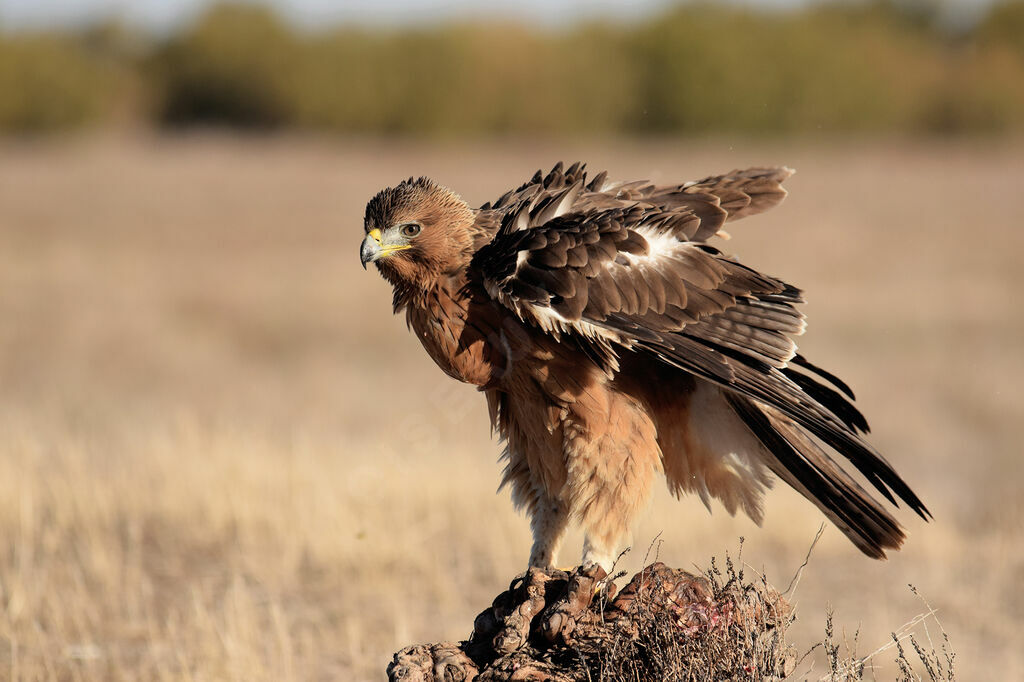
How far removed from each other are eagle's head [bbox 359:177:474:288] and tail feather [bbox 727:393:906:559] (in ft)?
4.16

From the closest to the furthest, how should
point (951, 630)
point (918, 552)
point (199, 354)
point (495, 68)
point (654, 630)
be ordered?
point (654, 630) < point (951, 630) < point (918, 552) < point (199, 354) < point (495, 68)

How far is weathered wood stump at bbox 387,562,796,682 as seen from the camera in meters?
3.70

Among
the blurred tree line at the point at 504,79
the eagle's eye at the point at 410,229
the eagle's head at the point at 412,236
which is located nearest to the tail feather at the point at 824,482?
the eagle's head at the point at 412,236

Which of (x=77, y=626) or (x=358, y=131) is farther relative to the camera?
(x=358, y=131)

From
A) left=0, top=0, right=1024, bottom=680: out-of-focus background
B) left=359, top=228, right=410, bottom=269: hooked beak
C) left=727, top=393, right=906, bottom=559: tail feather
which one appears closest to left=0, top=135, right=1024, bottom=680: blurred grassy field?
left=0, top=0, right=1024, bottom=680: out-of-focus background

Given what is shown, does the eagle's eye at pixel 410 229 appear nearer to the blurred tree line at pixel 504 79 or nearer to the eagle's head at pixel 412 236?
the eagle's head at pixel 412 236

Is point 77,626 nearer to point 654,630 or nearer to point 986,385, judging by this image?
point 654,630

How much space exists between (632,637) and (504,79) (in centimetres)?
3750

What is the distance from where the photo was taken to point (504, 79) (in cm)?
3997

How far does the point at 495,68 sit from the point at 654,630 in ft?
126

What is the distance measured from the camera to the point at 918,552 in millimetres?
8078

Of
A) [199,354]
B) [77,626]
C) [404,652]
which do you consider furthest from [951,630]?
[199,354]

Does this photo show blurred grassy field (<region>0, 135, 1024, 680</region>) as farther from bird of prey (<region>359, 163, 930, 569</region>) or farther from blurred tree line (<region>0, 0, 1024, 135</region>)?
blurred tree line (<region>0, 0, 1024, 135</region>)

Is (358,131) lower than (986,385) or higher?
higher
